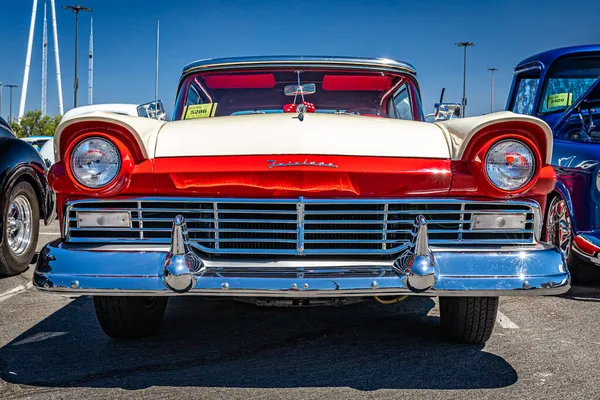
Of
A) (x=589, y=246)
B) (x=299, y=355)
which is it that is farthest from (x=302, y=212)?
(x=589, y=246)

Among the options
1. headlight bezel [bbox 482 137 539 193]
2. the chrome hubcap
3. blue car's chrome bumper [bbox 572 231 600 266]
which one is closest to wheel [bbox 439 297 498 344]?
headlight bezel [bbox 482 137 539 193]

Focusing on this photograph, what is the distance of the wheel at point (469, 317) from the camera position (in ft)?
9.83

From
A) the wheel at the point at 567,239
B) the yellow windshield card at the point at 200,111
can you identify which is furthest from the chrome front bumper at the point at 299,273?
the wheel at the point at 567,239

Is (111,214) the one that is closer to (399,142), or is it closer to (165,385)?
(165,385)

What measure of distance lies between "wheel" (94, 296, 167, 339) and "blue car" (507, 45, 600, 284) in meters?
2.51

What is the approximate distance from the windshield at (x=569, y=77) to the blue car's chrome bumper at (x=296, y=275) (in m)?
3.25

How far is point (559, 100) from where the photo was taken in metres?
5.45

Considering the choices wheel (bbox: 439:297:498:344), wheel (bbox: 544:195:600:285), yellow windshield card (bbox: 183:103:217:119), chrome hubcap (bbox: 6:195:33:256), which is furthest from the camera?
chrome hubcap (bbox: 6:195:33:256)

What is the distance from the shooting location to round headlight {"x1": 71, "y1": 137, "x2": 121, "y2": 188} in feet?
8.66

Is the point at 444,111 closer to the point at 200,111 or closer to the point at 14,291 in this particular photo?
the point at 200,111

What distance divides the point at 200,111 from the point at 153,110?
371 mm

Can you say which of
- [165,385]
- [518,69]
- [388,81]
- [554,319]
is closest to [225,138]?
[165,385]

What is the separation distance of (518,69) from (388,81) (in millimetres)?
A: 2702

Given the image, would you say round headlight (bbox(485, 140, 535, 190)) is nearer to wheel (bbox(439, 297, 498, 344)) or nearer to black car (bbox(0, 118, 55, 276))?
wheel (bbox(439, 297, 498, 344))
